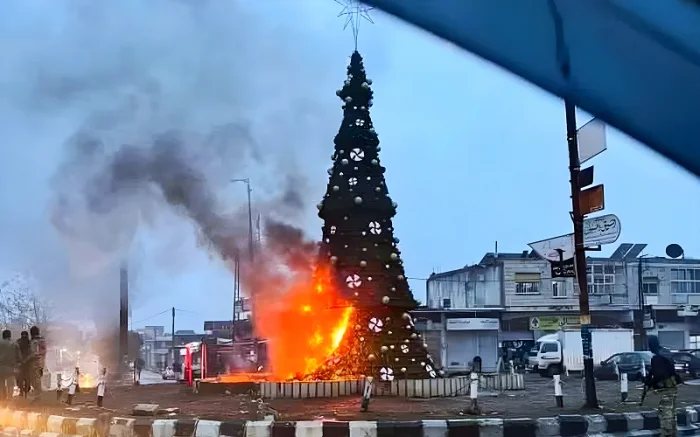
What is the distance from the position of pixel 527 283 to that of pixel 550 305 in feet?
6.48

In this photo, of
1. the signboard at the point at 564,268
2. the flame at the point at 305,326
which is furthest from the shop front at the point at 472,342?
the signboard at the point at 564,268

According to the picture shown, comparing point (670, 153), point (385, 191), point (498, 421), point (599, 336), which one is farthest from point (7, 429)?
point (599, 336)

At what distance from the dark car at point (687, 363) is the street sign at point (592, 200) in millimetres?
18606

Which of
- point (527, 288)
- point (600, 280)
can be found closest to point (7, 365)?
point (527, 288)

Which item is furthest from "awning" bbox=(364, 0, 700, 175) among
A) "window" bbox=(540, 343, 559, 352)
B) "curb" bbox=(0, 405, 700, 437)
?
"window" bbox=(540, 343, 559, 352)

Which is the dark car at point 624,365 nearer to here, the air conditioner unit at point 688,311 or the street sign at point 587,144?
the street sign at point 587,144

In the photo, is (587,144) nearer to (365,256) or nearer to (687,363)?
(365,256)

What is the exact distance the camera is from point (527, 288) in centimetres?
4881

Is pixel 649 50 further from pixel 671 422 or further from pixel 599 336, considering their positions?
pixel 599 336

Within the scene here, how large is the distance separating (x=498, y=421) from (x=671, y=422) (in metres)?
2.24

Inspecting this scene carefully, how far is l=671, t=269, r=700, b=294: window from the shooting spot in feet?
164

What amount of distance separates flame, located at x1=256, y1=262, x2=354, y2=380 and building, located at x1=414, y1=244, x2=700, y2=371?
25370 millimetres

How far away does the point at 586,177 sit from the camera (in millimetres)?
13141

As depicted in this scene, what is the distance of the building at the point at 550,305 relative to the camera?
148ft
